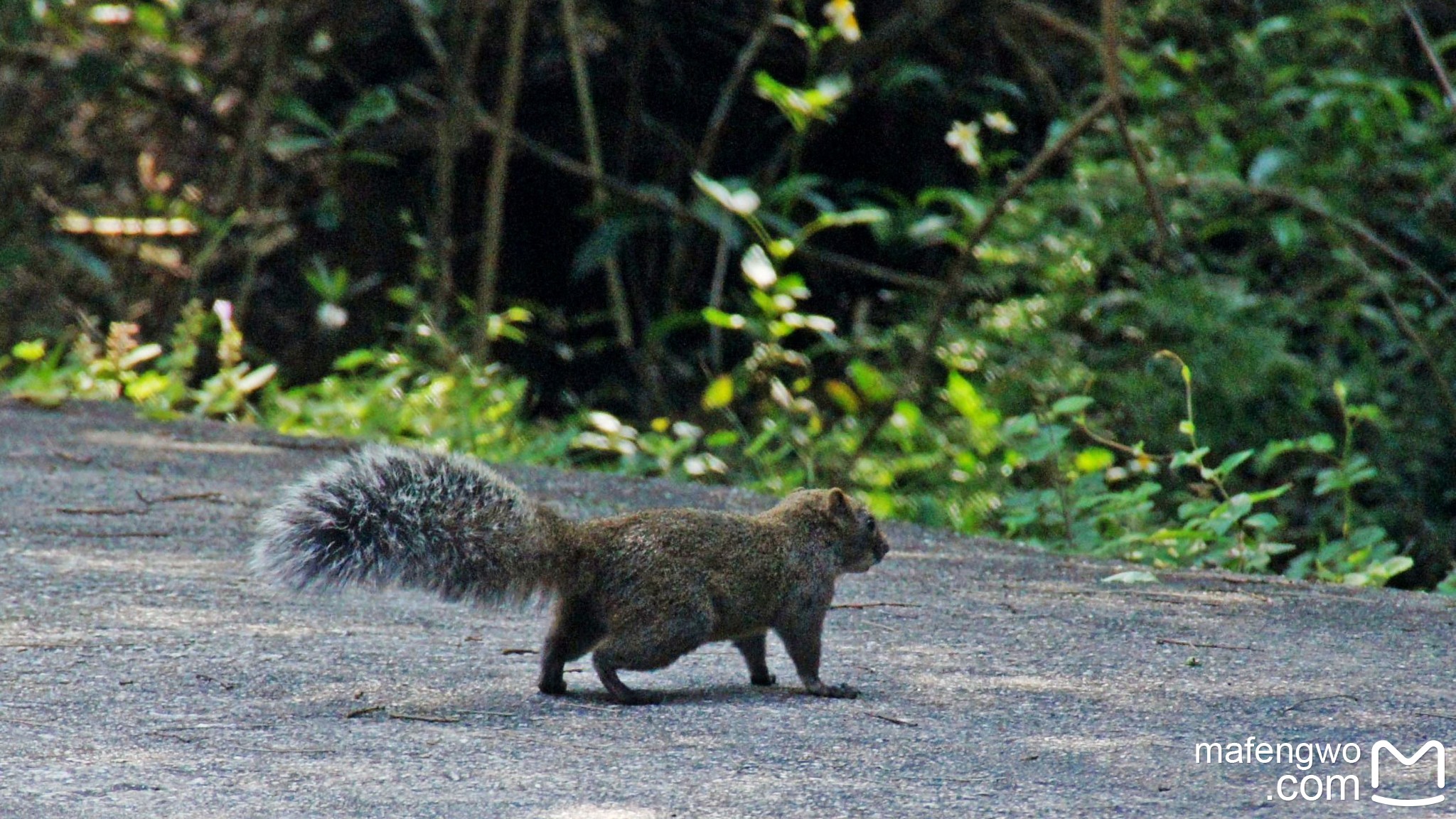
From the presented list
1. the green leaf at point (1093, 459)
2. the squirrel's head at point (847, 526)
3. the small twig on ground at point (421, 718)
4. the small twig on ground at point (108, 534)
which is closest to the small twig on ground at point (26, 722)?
the small twig on ground at point (421, 718)

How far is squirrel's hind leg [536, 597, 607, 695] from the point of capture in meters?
4.45

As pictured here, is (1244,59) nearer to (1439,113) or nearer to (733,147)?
(1439,113)

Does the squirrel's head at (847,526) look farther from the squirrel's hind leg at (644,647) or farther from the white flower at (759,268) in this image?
the white flower at (759,268)

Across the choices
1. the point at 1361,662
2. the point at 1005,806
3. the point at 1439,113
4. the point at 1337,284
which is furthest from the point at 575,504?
the point at 1439,113

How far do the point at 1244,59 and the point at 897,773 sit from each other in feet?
24.6

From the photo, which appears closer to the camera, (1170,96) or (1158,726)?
(1158,726)

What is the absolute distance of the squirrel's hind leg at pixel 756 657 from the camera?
4.73 meters

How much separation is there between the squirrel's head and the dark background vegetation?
6.86 feet

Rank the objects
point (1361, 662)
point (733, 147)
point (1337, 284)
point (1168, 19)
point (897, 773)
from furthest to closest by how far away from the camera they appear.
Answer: point (733, 147)
point (1168, 19)
point (1337, 284)
point (1361, 662)
point (897, 773)

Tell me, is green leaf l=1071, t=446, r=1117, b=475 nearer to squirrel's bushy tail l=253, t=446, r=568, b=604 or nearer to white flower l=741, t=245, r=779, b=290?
white flower l=741, t=245, r=779, b=290

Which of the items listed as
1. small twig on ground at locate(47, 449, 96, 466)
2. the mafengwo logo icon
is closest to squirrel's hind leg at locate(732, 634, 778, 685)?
the mafengwo logo icon

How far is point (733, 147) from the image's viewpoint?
12.0m

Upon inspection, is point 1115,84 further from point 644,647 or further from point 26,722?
point 26,722

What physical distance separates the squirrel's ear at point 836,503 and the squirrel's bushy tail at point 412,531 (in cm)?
82
